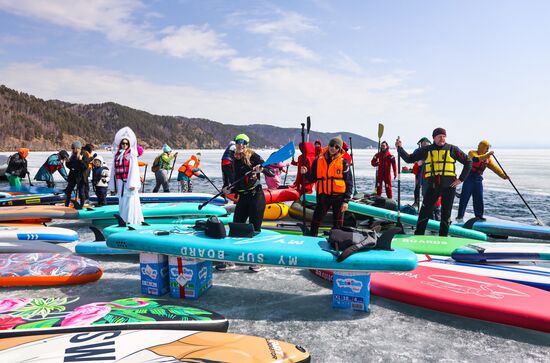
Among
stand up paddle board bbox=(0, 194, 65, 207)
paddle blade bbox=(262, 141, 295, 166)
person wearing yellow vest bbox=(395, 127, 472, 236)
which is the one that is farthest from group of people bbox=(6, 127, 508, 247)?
stand up paddle board bbox=(0, 194, 65, 207)

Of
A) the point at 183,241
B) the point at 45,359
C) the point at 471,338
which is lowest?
the point at 471,338

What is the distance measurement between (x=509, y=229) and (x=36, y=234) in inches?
340

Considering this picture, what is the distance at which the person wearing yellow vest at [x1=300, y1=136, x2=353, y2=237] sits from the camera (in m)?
5.23

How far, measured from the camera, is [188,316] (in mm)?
3102

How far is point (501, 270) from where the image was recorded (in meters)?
4.67

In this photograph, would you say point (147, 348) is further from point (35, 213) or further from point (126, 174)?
point (35, 213)

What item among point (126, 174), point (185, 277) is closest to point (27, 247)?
point (126, 174)

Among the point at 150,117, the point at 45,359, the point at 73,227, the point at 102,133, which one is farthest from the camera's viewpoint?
the point at 150,117

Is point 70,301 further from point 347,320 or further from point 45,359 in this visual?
point 347,320

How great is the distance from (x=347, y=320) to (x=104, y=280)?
9.78 ft

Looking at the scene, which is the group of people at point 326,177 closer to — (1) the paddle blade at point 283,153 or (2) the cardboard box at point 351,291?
(1) the paddle blade at point 283,153

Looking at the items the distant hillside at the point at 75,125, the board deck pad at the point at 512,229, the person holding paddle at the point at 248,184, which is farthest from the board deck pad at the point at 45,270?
the distant hillside at the point at 75,125

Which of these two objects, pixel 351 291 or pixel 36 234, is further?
pixel 36 234

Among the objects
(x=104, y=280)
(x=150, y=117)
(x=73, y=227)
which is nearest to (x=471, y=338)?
(x=104, y=280)
